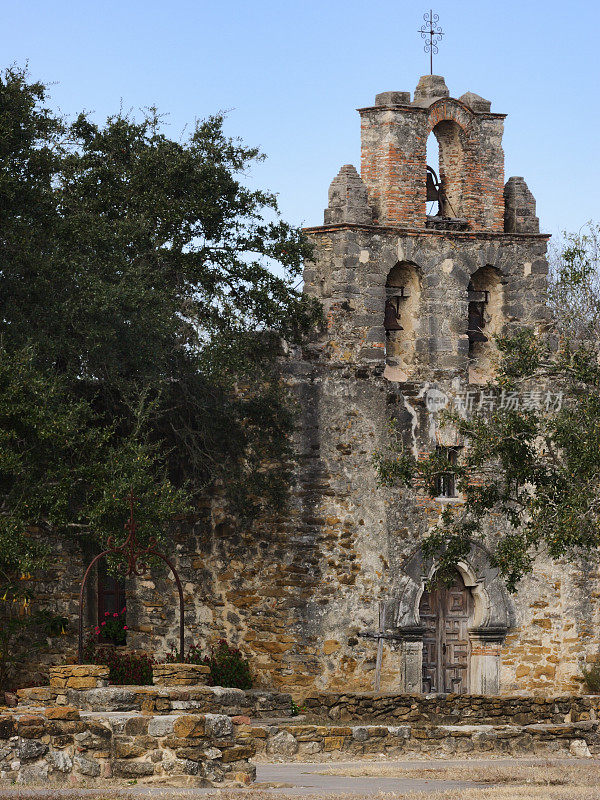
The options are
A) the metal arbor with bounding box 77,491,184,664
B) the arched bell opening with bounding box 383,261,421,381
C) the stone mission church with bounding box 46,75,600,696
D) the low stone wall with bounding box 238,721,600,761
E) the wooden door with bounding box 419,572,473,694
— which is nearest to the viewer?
the metal arbor with bounding box 77,491,184,664

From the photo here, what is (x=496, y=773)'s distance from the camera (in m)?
16.5

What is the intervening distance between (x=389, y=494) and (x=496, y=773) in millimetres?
7908

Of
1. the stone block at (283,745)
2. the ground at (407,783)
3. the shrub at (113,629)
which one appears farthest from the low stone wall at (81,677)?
the shrub at (113,629)

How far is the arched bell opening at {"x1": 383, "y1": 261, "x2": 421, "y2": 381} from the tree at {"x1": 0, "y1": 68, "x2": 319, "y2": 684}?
6.37 ft

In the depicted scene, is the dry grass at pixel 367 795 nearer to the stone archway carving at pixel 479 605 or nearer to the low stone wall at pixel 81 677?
the low stone wall at pixel 81 677

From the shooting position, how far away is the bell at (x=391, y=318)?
24.9 m

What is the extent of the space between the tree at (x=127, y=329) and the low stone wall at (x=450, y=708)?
3.63m

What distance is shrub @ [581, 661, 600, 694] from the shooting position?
24.5m

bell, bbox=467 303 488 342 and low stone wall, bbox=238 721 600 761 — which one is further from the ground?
bell, bbox=467 303 488 342

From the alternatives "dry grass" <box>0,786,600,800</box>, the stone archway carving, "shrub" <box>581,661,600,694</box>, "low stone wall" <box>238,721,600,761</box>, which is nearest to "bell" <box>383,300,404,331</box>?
the stone archway carving

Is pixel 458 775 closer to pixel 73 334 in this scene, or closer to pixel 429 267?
pixel 73 334

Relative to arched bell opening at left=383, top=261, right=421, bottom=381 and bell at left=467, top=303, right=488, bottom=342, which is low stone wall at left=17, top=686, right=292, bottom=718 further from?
bell at left=467, top=303, right=488, bottom=342

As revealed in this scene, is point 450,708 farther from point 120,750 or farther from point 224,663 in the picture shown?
point 120,750

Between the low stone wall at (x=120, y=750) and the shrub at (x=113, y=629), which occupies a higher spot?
the shrub at (x=113, y=629)
